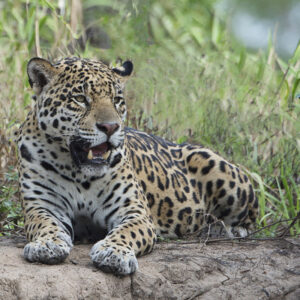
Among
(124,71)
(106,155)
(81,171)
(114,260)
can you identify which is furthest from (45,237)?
(124,71)

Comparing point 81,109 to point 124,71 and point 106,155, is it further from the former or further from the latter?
point 124,71

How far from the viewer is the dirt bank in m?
4.23

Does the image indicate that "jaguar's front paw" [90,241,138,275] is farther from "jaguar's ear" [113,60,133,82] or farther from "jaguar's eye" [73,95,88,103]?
"jaguar's ear" [113,60,133,82]

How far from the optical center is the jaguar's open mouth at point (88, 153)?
5.13m

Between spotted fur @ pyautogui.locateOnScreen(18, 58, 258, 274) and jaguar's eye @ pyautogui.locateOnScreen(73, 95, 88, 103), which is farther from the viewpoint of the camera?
jaguar's eye @ pyautogui.locateOnScreen(73, 95, 88, 103)

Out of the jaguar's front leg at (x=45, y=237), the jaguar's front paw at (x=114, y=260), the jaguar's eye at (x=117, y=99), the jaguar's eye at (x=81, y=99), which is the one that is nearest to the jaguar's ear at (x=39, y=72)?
the jaguar's eye at (x=81, y=99)

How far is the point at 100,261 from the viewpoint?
14.9ft

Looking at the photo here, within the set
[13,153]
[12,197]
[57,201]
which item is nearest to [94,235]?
[57,201]

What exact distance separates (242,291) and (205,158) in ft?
8.10

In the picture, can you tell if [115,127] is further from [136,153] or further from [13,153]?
[13,153]

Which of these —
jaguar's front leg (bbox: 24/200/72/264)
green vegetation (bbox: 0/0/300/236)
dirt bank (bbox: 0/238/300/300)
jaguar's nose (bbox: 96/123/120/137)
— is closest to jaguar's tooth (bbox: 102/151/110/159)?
jaguar's nose (bbox: 96/123/120/137)

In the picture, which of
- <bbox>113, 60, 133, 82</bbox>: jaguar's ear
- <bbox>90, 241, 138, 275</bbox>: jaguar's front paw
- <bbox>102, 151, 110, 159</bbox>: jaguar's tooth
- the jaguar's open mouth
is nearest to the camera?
<bbox>90, 241, 138, 275</bbox>: jaguar's front paw

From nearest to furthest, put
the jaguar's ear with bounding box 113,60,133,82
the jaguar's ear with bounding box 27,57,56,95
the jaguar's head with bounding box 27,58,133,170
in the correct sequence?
the jaguar's head with bounding box 27,58,133,170
the jaguar's ear with bounding box 27,57,56,95
the jaguar's ear with bounding box 113,60,133,82

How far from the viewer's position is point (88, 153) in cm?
522
